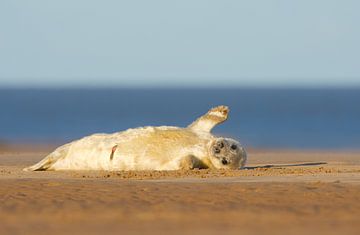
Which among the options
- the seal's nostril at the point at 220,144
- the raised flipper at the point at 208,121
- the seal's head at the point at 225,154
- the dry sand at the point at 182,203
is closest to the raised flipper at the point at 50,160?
the dry sand at the point at 182,203

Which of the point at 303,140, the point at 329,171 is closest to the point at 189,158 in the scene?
the point at 329,171

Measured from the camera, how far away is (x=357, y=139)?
4288 centimetres

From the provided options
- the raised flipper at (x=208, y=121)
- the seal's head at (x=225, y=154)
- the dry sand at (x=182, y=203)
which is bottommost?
the dry sand at (x=182, y=203)

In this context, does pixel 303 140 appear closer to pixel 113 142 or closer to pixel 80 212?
pixel 113 142

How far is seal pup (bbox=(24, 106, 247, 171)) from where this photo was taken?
61.3ft

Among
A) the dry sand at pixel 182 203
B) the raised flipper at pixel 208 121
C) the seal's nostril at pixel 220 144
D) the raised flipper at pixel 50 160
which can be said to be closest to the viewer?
the dry sand at pixel 182 203

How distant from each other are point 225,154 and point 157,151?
3.50ft

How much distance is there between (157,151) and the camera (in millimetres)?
18828

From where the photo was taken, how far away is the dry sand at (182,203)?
12.7m

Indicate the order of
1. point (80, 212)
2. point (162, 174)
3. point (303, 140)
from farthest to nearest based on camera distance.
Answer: point (303, 140)
point (162, 174)
point (80, 212)

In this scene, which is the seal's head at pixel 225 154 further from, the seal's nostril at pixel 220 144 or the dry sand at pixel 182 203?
the dry sand at pixel 182 203

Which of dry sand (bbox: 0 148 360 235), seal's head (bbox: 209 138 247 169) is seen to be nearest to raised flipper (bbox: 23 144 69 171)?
dry sand (bbox: 0 148 360 235)

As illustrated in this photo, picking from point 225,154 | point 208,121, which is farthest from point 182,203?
point 208,121

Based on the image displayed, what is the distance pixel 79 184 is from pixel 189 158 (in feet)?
9.37
